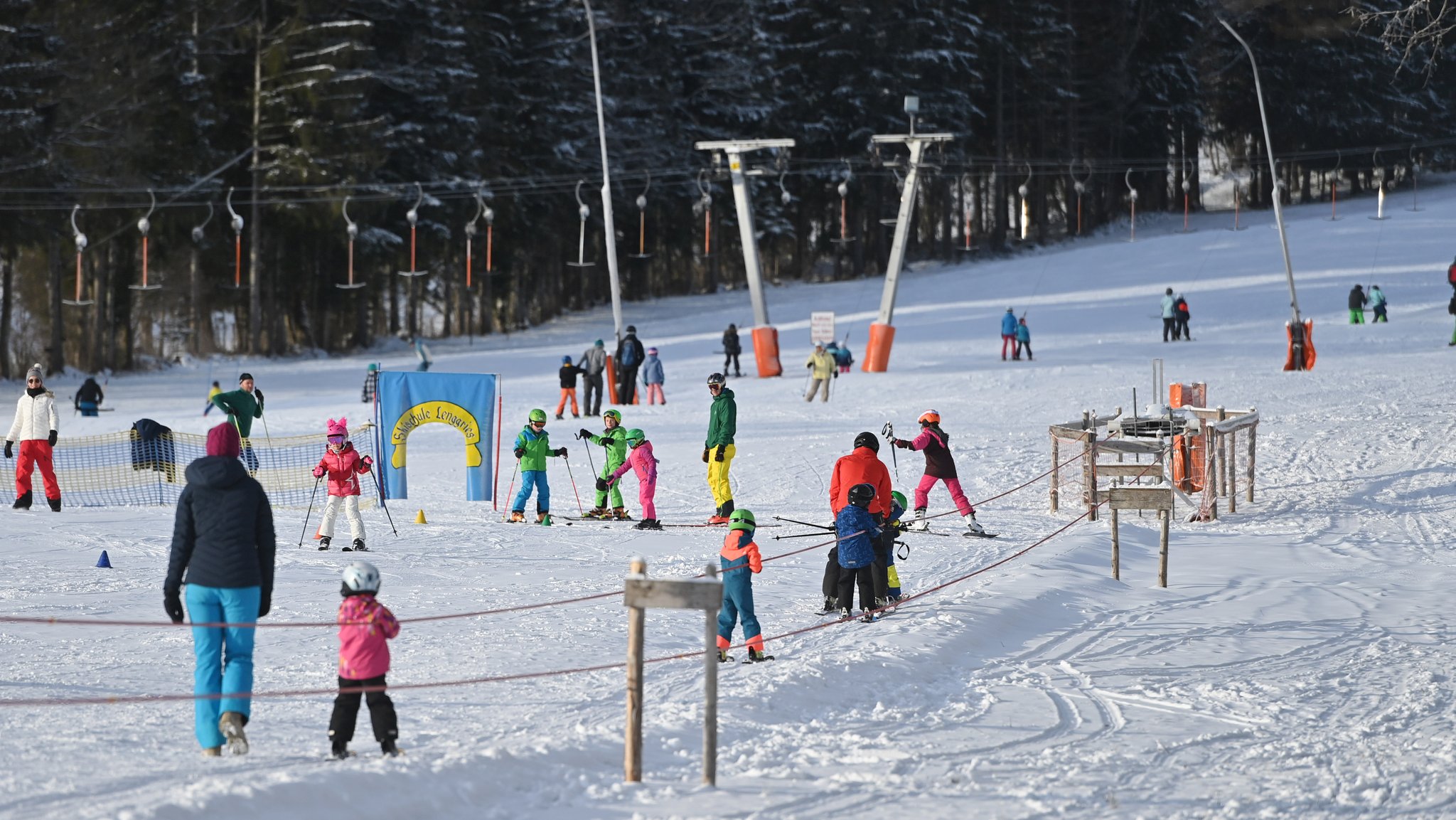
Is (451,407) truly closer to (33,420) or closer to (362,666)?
(33,420)

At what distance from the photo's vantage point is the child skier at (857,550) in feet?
38.7

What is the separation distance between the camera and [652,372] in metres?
30.2

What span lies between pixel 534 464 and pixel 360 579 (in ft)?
32.2

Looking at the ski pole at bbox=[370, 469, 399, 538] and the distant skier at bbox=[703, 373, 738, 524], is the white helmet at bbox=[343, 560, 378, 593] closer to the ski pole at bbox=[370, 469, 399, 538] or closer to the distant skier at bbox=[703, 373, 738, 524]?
the ski pole at bbox=[370, 469, 399, 538]

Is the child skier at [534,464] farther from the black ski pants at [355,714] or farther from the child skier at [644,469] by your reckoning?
the black ski pants at [355,714]

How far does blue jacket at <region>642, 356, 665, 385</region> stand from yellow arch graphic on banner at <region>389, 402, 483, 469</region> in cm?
1084

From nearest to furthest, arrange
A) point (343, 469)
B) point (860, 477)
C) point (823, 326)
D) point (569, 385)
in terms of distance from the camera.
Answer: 1. point (860, 477)
2. point (343, 469)
3. point (569, 385)
4. point (823, 326)

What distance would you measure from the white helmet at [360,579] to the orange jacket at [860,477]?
18.1 ft

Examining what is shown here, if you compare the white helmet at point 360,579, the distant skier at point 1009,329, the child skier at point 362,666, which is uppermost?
the distant skier at point 1009,329

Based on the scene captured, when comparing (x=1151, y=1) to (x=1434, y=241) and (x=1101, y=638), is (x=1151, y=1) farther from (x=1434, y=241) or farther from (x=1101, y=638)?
(x=1101, y=638)

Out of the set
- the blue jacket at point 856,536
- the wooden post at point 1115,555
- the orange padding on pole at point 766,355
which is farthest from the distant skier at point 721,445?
the orange padding on pole at point 766,355

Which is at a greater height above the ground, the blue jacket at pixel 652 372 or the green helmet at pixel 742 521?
the blue jacket at pixel 652 372

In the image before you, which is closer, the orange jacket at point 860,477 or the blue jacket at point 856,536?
the blue jacket at point 856,536

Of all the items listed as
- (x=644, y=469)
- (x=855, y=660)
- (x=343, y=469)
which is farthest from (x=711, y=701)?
(x=644, y=469)
